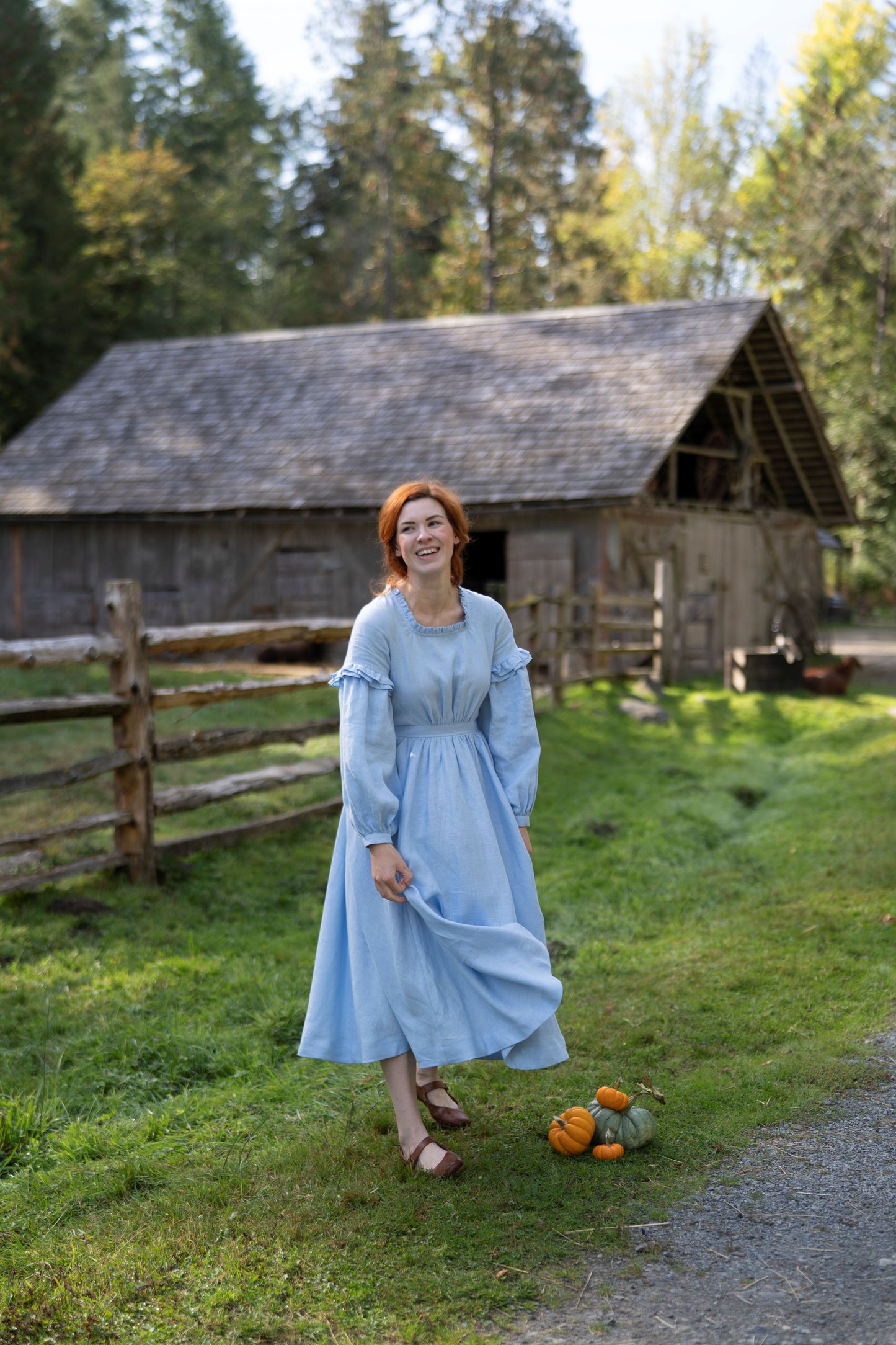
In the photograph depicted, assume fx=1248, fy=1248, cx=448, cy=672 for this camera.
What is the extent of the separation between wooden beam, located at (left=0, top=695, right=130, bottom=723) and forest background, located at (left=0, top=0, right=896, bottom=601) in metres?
22.7

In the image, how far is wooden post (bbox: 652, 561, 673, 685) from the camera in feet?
50.0

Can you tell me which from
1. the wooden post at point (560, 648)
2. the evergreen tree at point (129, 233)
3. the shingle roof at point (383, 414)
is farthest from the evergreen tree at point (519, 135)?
the wooden post at point (560, 648)

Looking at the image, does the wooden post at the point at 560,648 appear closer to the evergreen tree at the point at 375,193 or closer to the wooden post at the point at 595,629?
the wooden post at the point at 595,629

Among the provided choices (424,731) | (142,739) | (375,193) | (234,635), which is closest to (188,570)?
(234,635)

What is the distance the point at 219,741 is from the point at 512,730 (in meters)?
3.82

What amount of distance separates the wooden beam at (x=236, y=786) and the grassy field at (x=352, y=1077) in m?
0.35

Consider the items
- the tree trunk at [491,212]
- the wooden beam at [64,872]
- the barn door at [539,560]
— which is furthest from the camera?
the tree trunk at [491,212]

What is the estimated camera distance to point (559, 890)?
23.0 feet

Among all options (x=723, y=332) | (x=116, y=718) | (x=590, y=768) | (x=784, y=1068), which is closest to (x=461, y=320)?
(x=723, y=332)

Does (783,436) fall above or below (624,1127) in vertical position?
above

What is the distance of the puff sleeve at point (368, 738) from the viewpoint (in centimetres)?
354

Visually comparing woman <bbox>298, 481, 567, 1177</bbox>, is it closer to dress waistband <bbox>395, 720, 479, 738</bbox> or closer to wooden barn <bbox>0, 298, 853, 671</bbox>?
dress waistband <bbox>395, 720, 479, 738</bbox>

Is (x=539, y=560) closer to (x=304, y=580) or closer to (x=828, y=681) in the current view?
(x=304, y=580)

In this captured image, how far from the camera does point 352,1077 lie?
4559 millimetres
